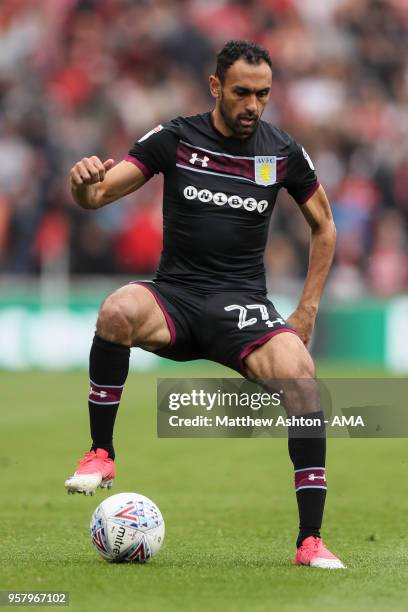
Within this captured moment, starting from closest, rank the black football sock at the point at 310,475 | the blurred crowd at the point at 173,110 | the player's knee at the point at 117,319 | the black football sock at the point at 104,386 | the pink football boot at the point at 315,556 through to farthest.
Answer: the pink football boot at the point at 315,556 → the black football sock at the point at 310,475 → the player's knee at the point at 117,319 → the black football sock at the point at 104,386 → the blurred crowd at the point at 173,110

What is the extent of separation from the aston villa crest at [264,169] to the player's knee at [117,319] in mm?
930

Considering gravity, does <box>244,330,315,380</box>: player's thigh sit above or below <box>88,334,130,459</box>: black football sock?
above

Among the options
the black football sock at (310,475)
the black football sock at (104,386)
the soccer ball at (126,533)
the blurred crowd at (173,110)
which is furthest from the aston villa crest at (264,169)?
the blurred crowd at (173,110)

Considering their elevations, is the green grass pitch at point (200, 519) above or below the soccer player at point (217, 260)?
below

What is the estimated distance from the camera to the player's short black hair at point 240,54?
637 cm

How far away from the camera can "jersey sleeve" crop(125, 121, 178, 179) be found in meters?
6.55

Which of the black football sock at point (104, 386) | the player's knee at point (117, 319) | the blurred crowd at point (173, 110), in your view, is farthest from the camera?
the blurred crowd at point (173, 110)

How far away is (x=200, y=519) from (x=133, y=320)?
207 cm

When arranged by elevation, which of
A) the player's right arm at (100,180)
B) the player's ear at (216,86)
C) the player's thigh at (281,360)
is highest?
the player's ear at (216,86)

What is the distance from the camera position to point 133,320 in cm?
635

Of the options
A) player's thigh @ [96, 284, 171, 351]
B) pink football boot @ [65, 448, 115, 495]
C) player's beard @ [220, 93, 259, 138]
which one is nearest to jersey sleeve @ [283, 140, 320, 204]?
player's beard @ [220, 93, 259, 138]

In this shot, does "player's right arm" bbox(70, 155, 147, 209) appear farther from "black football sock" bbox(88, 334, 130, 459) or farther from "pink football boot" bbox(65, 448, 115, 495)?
"pink football boot" bbox(65, 448, 115, 495)

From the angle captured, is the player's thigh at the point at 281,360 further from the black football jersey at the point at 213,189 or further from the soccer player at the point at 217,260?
the black football jersey at the point at 213,189

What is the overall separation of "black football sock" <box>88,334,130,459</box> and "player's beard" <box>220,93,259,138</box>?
120 cm
